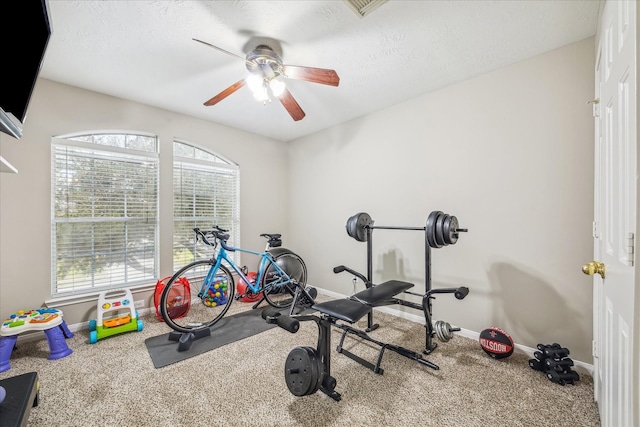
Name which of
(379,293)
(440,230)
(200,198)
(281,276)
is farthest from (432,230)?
(200,198)

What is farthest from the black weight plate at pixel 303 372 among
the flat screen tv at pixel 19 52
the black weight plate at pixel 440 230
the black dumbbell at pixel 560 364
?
the flat screen tv at pixel 19 52

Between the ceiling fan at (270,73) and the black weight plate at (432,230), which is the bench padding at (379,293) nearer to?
the black weight plate at (432,230)

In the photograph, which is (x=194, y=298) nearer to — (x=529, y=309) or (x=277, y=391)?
(x=277, y=391)

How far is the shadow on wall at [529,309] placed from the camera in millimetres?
2131

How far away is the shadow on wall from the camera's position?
213cm

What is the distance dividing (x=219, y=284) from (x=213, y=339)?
967 millimetres

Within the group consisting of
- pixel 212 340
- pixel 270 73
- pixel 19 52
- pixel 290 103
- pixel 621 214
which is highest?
pixel 270 73

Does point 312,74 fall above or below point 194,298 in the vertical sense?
above

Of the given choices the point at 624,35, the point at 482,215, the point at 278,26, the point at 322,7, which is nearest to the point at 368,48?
the point at 322,7

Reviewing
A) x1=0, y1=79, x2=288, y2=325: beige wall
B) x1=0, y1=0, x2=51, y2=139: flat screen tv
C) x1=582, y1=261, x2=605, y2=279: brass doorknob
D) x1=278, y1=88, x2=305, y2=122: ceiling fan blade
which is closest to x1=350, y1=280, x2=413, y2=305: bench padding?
x1=582, y1=261, x2=605, y2=279: brass doorknob

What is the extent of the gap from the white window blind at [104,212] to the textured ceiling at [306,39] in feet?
2.35

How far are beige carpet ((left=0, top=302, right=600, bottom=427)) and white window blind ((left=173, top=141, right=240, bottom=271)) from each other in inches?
59.0

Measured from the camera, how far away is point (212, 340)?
2.60 meters

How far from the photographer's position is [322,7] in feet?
5.72
